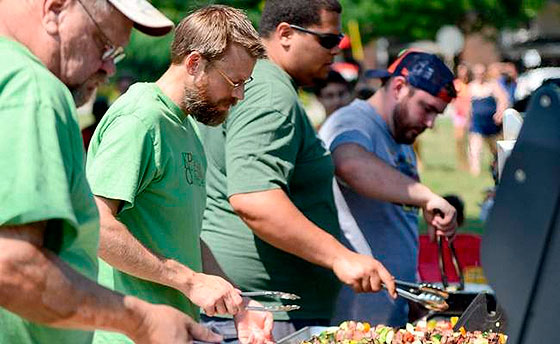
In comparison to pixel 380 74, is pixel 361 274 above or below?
below

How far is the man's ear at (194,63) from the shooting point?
10.5ft

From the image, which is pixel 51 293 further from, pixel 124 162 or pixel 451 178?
pixel 451 178

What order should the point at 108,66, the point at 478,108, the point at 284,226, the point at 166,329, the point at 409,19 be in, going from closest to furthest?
the point at 166,329 < the point at 108,66 < the point at 284,226 < the point at 478,108 < the point at 409,19

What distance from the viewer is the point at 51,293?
1.87 metres

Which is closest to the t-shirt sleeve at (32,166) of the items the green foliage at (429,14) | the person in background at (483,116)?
the person in background at (483,116)

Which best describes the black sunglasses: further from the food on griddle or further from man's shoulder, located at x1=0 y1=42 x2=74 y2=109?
man's shoulder, located at x1=0 y1=42 x2=74 y2=109

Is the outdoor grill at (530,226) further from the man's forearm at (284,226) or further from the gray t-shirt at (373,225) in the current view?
the gray t-shirt at (373,225)

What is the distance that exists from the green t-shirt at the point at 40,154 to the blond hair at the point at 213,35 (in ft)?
3.96

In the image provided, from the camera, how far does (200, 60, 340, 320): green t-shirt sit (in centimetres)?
380

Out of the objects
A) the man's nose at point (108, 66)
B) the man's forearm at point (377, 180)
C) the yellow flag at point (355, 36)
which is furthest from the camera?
the yellow flag at point (355, 36)

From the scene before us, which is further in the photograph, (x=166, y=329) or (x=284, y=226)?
(x=284, y=226)

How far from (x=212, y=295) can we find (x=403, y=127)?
7.57 ft

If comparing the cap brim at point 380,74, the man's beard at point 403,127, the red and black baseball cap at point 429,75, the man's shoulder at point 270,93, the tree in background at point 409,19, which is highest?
the man's shoulder at point 270,93

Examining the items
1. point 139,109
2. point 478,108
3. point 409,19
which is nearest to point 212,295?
point 139,109
